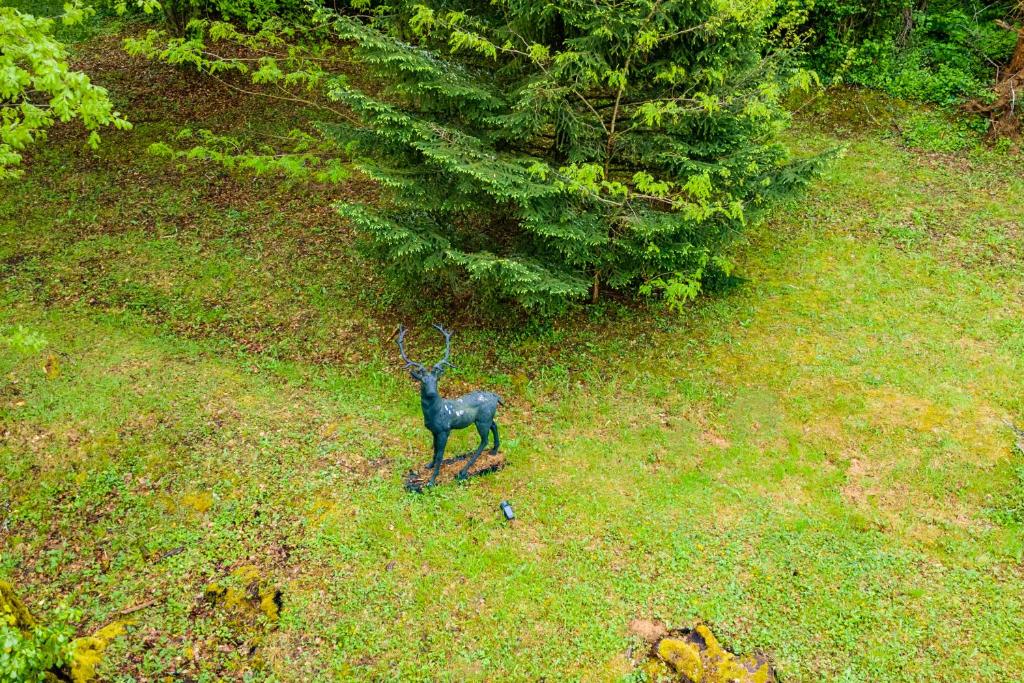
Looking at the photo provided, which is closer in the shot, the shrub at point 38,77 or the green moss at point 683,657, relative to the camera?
the green moss at point 683,657

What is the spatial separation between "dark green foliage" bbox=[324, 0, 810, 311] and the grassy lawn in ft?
6.34

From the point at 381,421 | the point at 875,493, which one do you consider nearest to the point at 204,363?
the point at 381,421

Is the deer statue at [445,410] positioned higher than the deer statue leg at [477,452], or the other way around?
the deer statue at [445,410]

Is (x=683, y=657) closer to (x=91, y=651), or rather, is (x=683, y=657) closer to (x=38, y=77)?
(x=91, y=651)

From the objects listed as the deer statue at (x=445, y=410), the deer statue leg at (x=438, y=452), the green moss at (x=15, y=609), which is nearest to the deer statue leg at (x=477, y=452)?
the deer statue at (x=445, y=410)

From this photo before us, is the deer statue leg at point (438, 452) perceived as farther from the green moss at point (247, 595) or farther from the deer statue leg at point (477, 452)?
the green moss at point (247, 595)

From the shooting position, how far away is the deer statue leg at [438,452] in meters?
8.12

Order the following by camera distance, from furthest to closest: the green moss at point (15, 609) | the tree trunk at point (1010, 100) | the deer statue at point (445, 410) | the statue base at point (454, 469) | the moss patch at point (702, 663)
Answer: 1. the tree trunk at point (1010, 100)
2. the statue base at point (454, 469)
3. the deer statue at point (445, 410)
4. the moss patch at point (702, 663)
5. the green moss at point (15, 609)

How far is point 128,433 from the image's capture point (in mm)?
9297

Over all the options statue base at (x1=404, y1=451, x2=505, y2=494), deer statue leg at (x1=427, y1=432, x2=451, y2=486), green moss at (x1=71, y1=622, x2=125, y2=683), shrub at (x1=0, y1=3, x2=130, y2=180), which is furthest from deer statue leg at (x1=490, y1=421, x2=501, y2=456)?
shrub at (x1=0, y1=3, x2=130, y2=180)

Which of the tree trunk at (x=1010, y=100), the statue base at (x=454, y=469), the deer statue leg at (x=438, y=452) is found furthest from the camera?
the tree trunk at (x=1010, y=100)

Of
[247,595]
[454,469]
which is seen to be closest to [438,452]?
[454,469]

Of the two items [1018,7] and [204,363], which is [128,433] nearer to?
[204,363]

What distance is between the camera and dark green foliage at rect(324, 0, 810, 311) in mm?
9102
